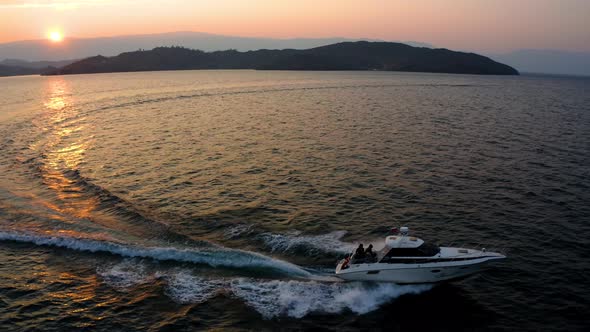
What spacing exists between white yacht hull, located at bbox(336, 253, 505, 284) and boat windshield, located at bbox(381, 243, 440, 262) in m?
0.61

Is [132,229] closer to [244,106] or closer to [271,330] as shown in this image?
[271,330]

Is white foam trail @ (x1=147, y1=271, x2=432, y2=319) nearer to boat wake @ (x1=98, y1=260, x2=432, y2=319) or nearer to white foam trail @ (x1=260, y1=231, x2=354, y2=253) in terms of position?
boat wake @ (x1=98, y1=260, x2=432, y2=319)

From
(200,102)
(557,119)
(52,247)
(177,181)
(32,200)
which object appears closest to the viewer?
(52,247)

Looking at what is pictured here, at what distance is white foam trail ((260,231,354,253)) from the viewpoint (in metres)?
34.1

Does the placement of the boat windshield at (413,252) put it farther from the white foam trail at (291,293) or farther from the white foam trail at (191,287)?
the white foam trail at (191,287)

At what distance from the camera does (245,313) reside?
1038 inches

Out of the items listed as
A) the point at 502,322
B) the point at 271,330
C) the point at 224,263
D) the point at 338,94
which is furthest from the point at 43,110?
the point at 502,322

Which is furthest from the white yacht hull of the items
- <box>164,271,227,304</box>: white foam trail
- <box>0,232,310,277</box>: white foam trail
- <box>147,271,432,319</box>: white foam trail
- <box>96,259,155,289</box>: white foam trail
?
<box>96,259,155,289</box>: white foam trail

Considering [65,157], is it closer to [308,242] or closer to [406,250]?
[308,242]


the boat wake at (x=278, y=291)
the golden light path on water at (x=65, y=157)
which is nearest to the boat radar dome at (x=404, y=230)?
the boat wake at (x=278, y=291)

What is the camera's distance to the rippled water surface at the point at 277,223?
26.8m

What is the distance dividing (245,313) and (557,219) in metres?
29.3

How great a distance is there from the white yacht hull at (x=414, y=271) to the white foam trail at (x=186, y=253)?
3.78 meters

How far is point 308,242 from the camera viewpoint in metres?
35.1
